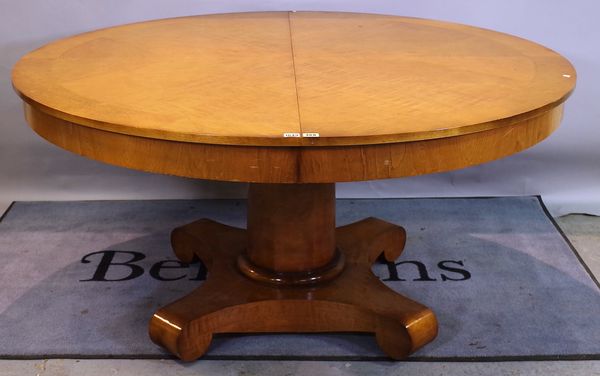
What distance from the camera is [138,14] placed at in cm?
279

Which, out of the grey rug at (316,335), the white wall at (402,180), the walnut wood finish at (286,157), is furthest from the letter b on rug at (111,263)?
the walnut wood finish at (286,157)

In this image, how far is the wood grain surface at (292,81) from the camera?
4.72 ft

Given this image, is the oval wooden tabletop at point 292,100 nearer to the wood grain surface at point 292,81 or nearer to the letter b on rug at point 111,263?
the wood grain surface at point 292,81

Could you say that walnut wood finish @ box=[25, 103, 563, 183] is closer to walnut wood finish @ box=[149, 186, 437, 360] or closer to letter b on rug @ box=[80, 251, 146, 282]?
walnut wood finish @ box=[149, 186, 437, 360]

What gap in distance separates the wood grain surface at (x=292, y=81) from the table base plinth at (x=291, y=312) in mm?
550

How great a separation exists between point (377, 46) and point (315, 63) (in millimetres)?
254

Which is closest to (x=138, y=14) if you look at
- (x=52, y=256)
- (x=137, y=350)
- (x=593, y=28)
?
(x=52, y=256)

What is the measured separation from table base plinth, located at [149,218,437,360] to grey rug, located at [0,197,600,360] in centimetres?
5

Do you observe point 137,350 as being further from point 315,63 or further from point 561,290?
point 561,290

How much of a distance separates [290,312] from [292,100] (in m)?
0.64

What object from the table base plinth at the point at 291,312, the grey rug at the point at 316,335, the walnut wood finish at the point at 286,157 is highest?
the walnut wood finish at the point at 286,157

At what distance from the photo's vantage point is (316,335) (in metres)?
2.07

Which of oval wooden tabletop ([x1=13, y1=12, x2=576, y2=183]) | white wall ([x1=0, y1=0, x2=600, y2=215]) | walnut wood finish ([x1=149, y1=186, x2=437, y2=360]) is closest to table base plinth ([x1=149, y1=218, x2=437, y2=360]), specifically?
walnut wood finish ([x1=149, y1=186, x2=437, y2=360])

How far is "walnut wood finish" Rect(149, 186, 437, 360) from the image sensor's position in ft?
6.35
